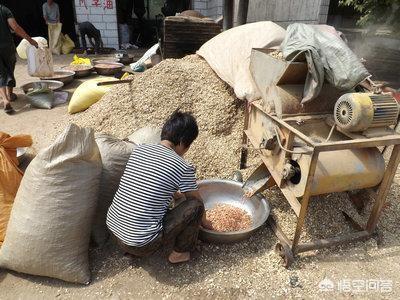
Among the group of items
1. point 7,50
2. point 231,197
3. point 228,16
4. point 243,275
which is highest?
point 228,16

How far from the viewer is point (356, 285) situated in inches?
92.3

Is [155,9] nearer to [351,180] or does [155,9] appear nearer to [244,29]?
[244,29]

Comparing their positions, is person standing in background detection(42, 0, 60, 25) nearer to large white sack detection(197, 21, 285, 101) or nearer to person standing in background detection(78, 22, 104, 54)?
person standing in background detection(78, 22, 104, 54)

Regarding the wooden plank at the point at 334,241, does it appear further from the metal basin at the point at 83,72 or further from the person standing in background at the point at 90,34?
the person standing in background at the point at 90,34

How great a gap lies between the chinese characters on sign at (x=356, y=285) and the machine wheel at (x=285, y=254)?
26 centimetres

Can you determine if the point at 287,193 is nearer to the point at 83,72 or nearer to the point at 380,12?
the point at 380,12

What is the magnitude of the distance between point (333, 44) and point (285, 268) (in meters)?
1.80

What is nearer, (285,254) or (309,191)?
(309,191)

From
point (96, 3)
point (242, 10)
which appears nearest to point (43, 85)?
point (242, 10)

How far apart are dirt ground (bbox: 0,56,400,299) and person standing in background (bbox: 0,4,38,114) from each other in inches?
164

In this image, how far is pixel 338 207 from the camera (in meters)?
3.02

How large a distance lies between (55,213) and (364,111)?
226 centimetres

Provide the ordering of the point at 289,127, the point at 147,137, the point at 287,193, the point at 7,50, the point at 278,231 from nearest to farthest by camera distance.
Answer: the point at 289,127 < the point at 287,193 < the point at 278,231 < the point at 147,137 < the point at 7,50

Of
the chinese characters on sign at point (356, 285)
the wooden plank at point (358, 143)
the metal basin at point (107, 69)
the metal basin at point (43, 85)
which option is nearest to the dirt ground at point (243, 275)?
the chinese characters on sign at point (356, 285)
